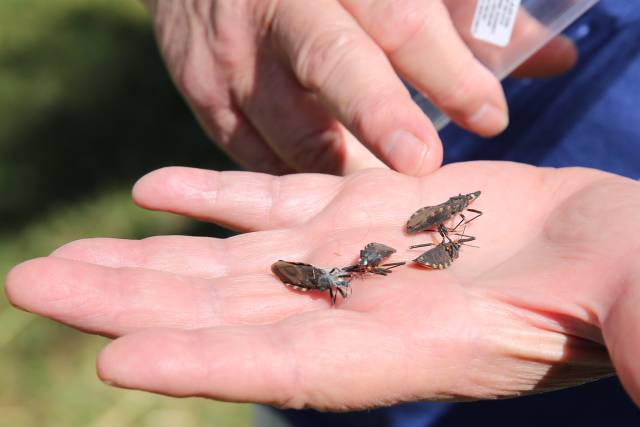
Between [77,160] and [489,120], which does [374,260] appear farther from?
→ [77,160]

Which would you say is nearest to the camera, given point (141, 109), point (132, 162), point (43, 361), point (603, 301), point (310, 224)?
point (603, 301)

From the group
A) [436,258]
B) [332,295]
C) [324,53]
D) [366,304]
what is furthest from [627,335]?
[324,53]

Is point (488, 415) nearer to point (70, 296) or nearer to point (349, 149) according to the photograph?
point (349, 149)

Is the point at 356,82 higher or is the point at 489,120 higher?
the point at 356,82

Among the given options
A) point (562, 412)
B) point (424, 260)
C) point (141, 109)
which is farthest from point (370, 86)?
point (141, 109)

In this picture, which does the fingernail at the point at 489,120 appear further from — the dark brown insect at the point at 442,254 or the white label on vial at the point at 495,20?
the dark brown insect at the point at 442,254

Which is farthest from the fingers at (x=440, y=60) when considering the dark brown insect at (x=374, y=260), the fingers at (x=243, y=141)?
the fingers at (x=243, y=141)
